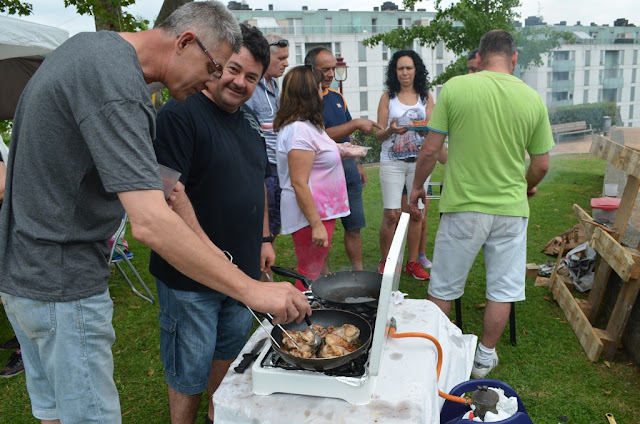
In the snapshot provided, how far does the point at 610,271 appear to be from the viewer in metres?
3.72

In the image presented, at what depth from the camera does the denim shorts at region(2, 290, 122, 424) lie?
1592 mm

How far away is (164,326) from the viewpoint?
2258mm

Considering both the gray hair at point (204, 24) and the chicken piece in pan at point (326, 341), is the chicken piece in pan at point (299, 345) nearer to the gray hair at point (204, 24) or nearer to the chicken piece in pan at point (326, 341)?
the chicken piece in pan at point (326, 341)

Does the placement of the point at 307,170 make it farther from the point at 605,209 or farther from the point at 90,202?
the point at 605,209

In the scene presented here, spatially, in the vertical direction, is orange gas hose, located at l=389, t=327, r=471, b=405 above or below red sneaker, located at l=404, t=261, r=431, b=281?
above

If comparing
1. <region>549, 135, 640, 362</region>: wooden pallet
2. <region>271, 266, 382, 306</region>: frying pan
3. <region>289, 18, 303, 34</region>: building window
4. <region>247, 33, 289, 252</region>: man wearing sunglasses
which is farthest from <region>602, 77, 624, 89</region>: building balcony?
<region>271, 266, 382, 306</region>: frying pan

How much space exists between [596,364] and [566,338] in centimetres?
38

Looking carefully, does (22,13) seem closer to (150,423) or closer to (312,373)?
(150,423)

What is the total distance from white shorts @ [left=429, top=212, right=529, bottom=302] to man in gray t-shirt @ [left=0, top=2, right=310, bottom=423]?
1892 mm

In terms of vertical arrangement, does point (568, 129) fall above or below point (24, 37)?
below

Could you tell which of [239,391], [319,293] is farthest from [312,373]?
[319,293]

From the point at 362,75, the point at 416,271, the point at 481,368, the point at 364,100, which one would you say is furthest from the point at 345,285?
the point at 362,75

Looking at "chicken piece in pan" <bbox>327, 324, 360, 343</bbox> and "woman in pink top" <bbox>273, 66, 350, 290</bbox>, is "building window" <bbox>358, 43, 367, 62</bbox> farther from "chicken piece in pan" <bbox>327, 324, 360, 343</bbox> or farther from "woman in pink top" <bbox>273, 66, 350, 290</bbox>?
"chicken piece in pan" <bbox>327, 324, 360, 343</bbox>

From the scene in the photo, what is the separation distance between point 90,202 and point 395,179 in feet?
11.8
